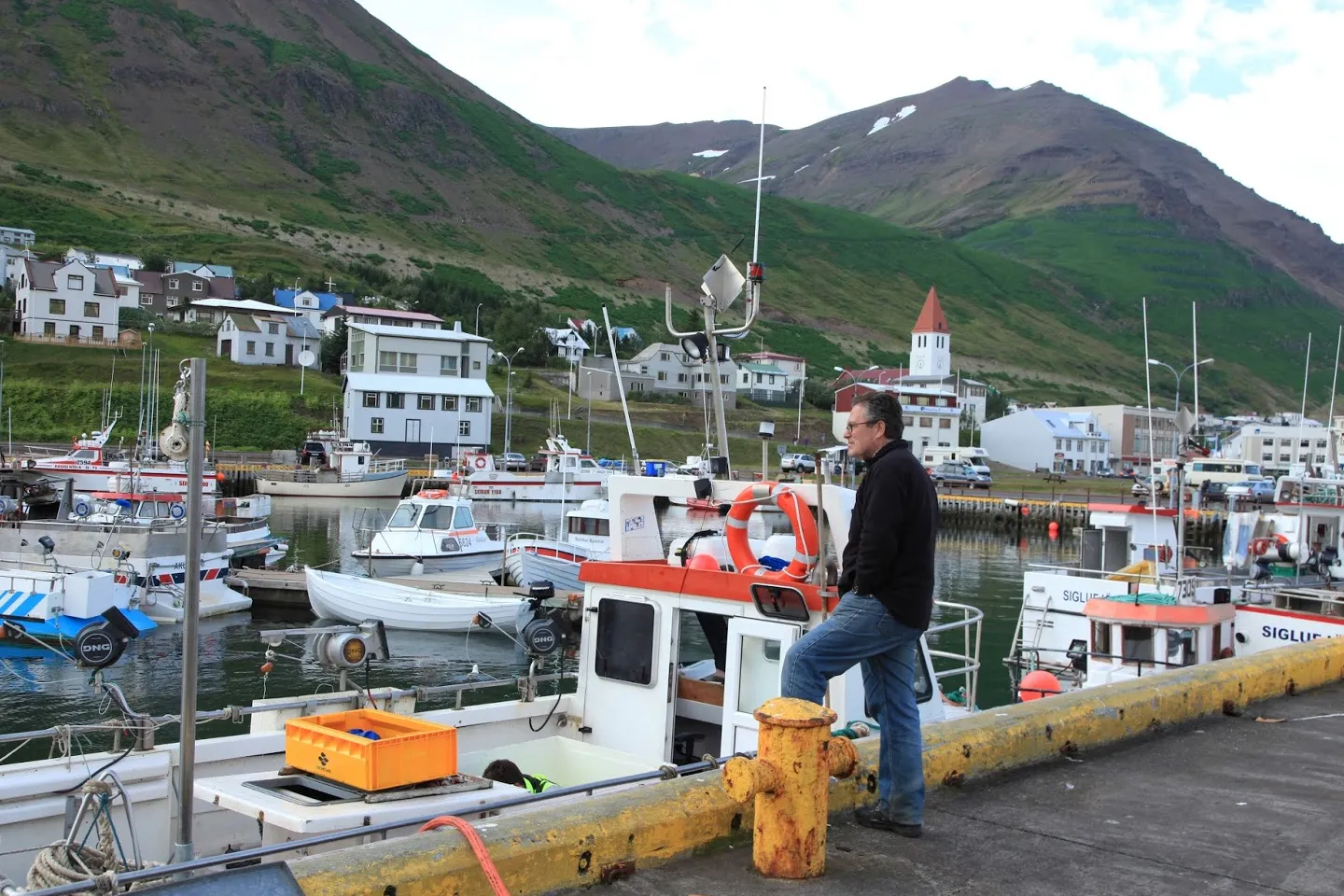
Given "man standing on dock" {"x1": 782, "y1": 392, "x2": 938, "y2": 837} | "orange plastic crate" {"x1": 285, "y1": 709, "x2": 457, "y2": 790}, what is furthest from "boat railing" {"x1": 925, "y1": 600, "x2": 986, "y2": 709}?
"orange plastic crate" {"x1": 285, "y1": 709, "x2": 457, "y2": 790}

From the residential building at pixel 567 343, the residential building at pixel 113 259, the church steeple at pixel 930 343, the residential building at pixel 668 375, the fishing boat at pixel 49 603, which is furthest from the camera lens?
the church steeple at pixel 930 343

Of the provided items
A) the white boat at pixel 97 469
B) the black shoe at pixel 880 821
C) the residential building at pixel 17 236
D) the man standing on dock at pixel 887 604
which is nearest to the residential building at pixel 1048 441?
the white boat at pixel 97 469

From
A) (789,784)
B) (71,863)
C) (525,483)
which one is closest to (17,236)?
(525,483)

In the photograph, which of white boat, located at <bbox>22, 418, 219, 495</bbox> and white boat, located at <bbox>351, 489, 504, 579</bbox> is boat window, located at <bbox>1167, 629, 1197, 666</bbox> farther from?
white boat, located at <bbox>22, 418, 219, 495</bbox>

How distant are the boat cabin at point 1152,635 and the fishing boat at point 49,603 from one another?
753 inches

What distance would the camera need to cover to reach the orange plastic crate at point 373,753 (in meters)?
6.81

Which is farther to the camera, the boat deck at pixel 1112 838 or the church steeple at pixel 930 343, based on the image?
the church steeple at pixel 930 343

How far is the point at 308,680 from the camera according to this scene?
76.1 ft

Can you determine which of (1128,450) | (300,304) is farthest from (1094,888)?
(1128,450)

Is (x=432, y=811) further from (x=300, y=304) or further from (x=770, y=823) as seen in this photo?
(x=300, y=304)

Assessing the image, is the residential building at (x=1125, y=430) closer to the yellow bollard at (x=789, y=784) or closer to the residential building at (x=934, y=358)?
the residential building at (x=934, y=358)

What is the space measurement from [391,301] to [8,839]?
136m

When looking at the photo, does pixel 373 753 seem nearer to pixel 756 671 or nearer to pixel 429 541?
pixel 756 671

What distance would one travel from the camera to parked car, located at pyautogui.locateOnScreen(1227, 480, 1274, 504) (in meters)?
74.0
